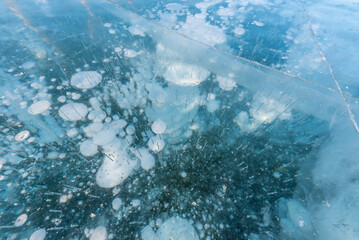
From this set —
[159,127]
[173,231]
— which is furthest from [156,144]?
[173,231]

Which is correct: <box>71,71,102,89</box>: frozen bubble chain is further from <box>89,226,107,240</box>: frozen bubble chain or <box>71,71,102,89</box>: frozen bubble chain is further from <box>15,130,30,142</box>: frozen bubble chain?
<box>89,226,107,240</box>: frozen bubble chain

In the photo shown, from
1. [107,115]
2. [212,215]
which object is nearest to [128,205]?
[212,215]

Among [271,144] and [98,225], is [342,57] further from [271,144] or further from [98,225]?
[98,225]

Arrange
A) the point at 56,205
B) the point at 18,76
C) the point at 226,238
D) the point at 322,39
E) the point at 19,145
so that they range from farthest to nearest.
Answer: the point at 322,39 → the point at 18,76 → the point at 19,145 → the point at 56,205 → the point at 226,238

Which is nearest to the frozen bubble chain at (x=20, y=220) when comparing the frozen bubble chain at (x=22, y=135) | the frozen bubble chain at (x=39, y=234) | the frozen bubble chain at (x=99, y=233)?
the frozen bubble chain at (x=39, y=234)

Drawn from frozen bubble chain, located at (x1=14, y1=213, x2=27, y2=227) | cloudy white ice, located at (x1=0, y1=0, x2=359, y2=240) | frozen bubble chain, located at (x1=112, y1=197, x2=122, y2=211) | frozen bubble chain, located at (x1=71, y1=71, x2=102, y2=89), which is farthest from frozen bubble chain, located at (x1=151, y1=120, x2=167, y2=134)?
frozen bubble chain, located at (x1=14, y1=213, x2=27, y2=227)

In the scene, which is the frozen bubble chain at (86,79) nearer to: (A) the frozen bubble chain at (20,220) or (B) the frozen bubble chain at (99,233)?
(A) the frozen bubble chain at (20,220)

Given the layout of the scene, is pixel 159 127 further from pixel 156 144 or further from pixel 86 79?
pixel 86 79
